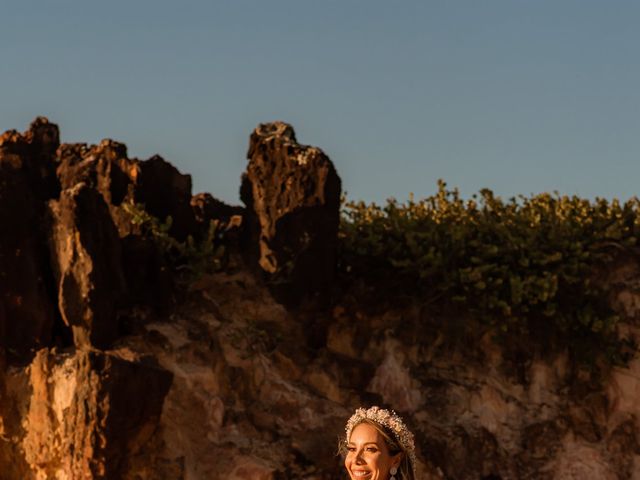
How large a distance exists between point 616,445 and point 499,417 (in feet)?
6.29

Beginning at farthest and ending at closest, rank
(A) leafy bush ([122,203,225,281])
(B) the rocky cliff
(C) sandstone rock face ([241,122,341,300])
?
(C) sandstone rock face ([241,122,341,300]) < (A) leafy bush ([122,203,225,281]) < (B) the rocky cliff

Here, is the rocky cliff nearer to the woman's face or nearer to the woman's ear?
the woman's face

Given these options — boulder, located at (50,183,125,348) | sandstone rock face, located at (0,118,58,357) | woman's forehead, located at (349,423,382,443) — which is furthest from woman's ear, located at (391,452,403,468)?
sandstone rock face, located at (0,118,58,357)

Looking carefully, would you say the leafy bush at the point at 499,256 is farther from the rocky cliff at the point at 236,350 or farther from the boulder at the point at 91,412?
the boulder at the point at 91,412

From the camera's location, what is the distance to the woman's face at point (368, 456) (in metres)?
8.60

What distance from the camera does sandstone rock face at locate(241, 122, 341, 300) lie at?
16984 mm

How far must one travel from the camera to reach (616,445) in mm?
18078

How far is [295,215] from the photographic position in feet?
55.7

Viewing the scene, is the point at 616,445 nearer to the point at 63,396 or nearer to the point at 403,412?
the point at 403,412

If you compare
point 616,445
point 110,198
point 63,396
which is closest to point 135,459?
point 63,396

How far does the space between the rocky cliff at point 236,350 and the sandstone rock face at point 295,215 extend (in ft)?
0.08

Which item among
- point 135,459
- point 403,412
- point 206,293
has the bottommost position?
point 135,459

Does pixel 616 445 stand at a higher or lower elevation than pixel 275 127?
lower

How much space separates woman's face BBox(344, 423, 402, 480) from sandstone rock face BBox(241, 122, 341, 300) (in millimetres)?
8249
